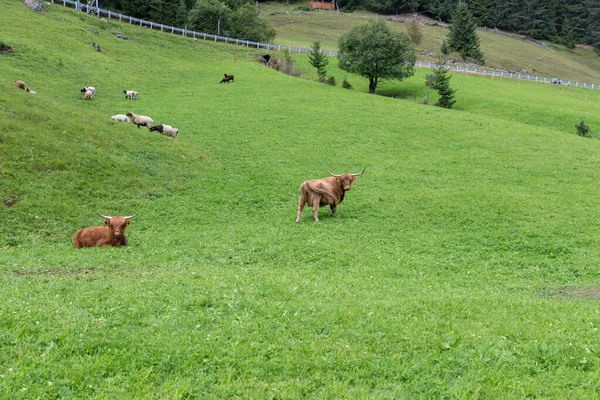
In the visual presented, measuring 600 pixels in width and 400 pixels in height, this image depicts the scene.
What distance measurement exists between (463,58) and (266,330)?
102 meters

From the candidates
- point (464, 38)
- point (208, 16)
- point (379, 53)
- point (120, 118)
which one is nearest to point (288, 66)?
point (379, 53)

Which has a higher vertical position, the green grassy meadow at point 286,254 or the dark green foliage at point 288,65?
the dark green foliage at point 288,65

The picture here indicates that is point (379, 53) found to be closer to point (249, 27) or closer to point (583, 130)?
point (583, 130)

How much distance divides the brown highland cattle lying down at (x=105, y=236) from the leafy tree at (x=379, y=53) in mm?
44910

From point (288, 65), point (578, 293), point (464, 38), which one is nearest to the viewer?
point (578, 293)

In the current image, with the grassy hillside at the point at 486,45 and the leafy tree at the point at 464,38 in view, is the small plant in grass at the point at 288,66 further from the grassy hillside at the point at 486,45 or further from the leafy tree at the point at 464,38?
the leafy tree at the point at 464,38

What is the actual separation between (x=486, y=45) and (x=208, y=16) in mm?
75201

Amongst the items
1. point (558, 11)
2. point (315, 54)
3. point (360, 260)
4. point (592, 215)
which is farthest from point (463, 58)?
point (360, 260)

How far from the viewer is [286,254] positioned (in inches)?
600

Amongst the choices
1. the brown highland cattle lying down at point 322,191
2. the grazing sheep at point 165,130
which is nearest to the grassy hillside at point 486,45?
the grazing sheep at point 165,130

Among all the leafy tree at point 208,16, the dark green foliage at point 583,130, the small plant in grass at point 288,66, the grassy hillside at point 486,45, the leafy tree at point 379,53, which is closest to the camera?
the dark green foliage at point 583,130

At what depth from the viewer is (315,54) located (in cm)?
6281

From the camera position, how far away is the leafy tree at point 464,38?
3927 inches

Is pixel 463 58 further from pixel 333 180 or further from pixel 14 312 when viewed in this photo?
pixel 14 312
